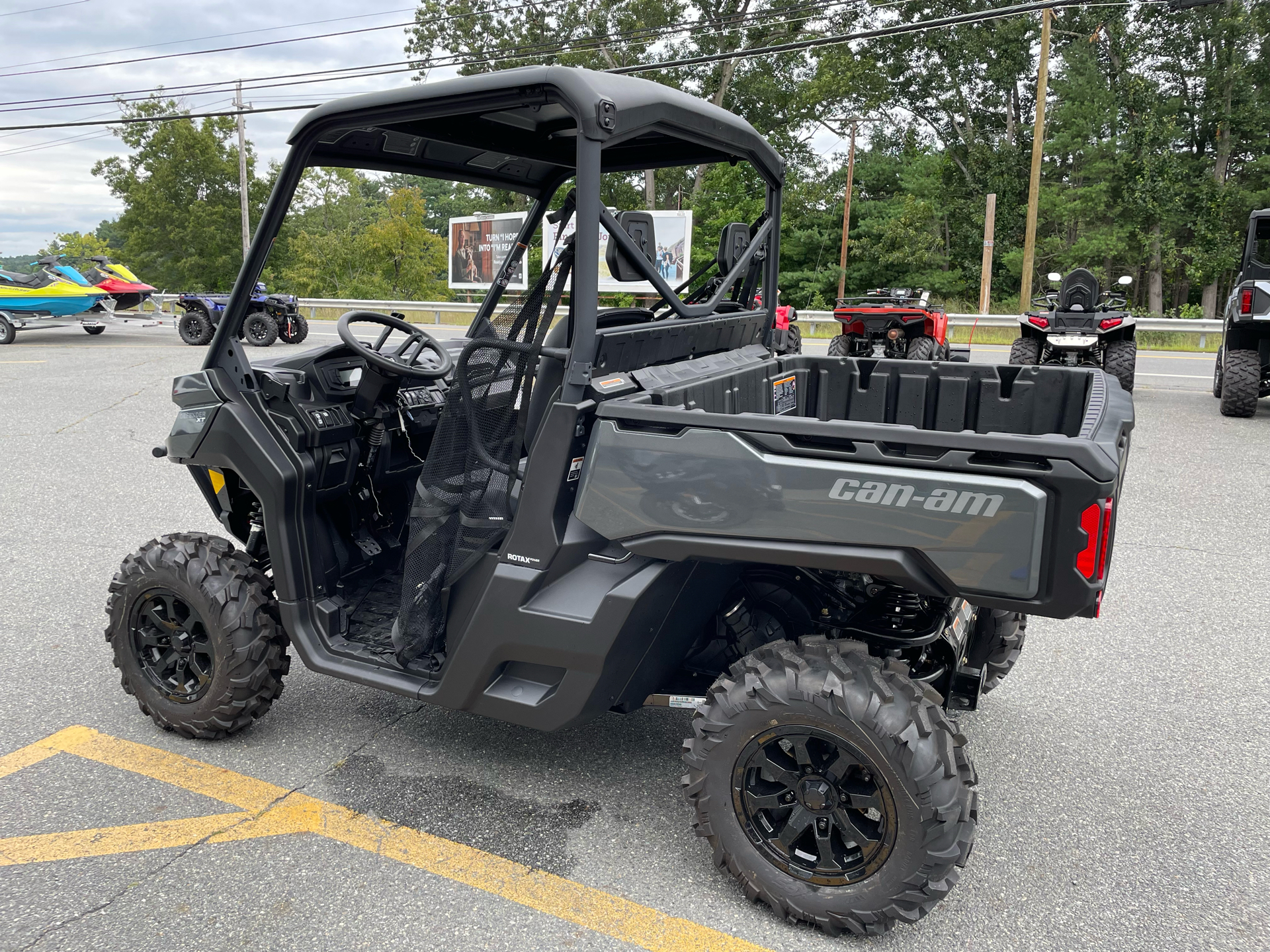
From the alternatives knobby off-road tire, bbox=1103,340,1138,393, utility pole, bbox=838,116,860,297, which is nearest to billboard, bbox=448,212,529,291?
utility pole, bbox=838,116,860,297

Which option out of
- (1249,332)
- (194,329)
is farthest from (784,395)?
(194,329)

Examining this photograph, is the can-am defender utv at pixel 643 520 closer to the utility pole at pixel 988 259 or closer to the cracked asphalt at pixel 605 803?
the cracked asphalt at pixel 605 803

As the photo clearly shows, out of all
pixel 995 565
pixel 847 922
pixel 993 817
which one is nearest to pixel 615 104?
pixel 995 565

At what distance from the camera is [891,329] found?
1265 cm

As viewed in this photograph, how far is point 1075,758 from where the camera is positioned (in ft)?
10.8

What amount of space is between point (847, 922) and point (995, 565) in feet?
3.25

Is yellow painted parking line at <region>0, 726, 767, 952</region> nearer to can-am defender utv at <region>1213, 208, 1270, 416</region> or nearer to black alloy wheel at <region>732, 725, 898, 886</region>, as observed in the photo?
black alloy wheel at <region>732, 725, 898, 886</region>

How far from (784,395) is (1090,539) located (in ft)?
5.72

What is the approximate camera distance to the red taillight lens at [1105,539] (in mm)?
2072

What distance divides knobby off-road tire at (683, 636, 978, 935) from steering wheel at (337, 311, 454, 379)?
5.21 ft

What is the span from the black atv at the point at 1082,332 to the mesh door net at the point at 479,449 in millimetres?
9836

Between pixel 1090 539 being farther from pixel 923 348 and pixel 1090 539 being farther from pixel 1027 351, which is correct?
pixel 923 348

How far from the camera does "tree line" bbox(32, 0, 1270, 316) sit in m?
30.5

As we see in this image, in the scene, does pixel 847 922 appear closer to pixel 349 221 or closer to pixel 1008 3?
pixel 1008 3
